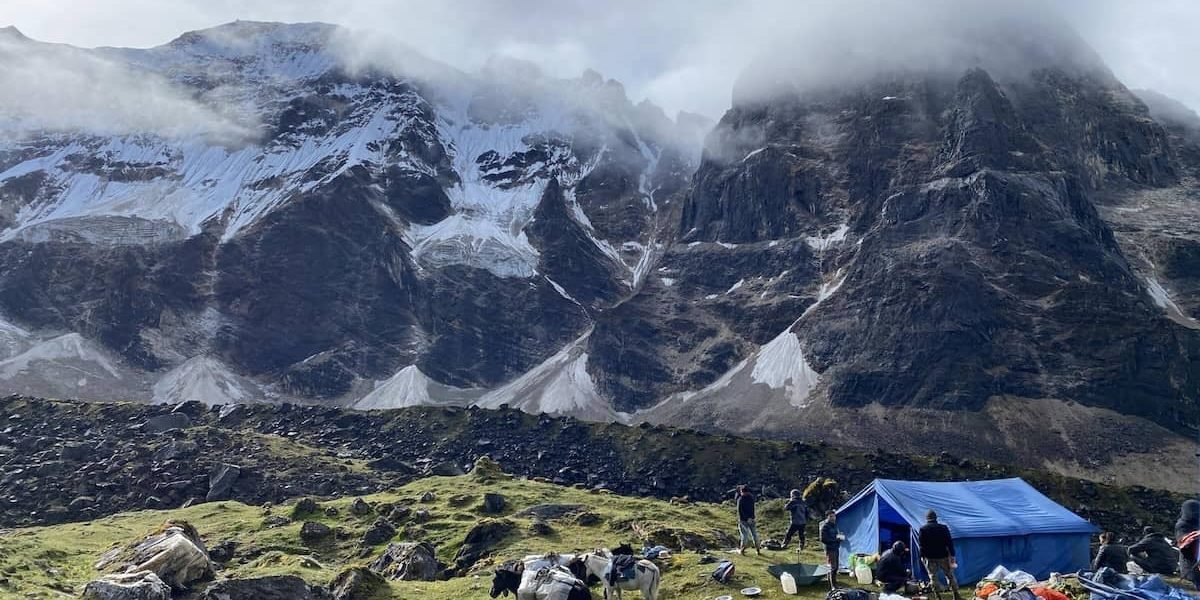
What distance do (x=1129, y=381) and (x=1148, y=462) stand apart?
28.8 m

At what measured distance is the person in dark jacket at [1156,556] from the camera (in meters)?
32.7

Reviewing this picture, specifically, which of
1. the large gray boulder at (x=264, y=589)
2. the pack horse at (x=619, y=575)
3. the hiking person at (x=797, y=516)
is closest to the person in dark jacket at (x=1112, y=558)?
the hiking person at (x=797, y=516)

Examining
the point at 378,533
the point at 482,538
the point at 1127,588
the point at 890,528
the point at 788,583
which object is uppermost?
the point at 1127,588

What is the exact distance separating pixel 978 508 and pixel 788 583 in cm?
1312

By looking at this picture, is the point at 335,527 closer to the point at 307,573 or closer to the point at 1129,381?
the point at 307,573

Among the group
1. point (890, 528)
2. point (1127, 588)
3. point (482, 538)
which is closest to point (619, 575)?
point (1127, 588)

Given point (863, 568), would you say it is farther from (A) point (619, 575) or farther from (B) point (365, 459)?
(B) point (365, 459)

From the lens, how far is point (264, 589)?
25781mm

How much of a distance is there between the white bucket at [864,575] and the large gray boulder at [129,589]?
2043 cm

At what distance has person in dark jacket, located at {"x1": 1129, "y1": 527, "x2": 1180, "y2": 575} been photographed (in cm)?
3272

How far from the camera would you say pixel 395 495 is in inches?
2635

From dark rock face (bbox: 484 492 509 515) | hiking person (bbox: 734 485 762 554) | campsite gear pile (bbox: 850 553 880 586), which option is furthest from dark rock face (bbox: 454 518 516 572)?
campsite gear pile (bbox: 850 553 880 586)

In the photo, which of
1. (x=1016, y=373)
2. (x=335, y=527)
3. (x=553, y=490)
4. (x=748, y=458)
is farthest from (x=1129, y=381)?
(x=335, y=527)

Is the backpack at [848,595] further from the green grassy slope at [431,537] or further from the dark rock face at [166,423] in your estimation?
the dark rock face at [166,423]
